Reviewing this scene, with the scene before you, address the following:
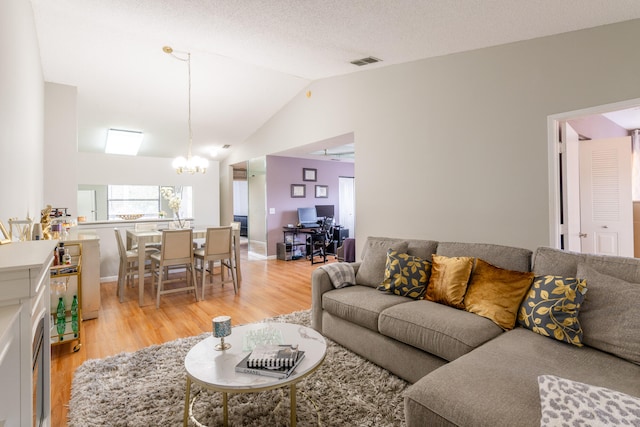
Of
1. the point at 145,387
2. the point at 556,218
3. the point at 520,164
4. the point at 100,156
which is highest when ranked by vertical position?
the point at 100,156

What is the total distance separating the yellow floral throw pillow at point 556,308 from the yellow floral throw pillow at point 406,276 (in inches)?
29.8

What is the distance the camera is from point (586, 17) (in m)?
2.40

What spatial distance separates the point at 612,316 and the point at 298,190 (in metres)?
6.50

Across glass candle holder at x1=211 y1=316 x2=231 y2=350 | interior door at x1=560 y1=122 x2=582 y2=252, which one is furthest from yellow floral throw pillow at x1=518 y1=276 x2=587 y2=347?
glass candle holder at x1=211 y1=316 x2=231 y2=350

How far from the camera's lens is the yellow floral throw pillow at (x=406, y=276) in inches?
102

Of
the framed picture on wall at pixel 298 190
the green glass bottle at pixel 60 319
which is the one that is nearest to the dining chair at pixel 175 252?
the green glass bottle at pixel 60 319

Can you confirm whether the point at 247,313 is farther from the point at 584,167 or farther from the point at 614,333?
the point at 584,167

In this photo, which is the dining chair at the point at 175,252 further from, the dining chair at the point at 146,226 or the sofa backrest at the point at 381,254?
the sofa backrest at the point at 381,254

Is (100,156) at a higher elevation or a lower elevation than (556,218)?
higher

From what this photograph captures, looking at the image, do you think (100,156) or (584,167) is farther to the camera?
(100,156)

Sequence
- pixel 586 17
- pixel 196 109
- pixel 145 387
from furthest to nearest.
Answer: pixel 196 109, pixel 586 17, pixel 145 387

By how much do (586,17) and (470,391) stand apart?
281 cm

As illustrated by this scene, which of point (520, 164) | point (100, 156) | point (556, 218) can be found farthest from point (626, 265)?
point (100, 156)

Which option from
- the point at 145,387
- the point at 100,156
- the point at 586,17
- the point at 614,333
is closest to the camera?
the point at 614,333
